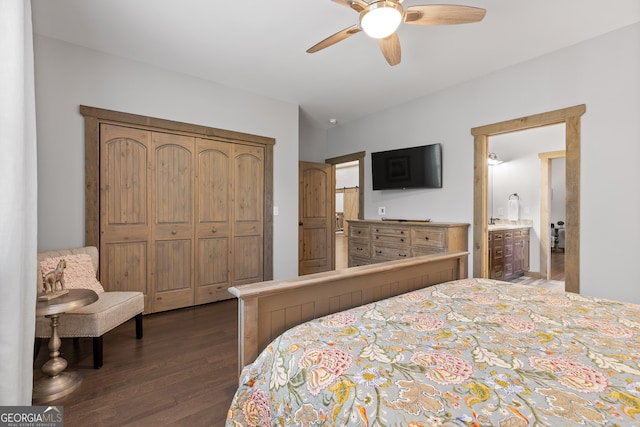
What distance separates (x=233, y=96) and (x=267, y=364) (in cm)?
353

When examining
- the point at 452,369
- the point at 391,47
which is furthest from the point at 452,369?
the point at 391,47

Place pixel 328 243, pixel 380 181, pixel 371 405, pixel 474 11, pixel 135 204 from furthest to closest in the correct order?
pixel 328 243 < pixel 380 181 < pixel 135 204 < pixel 474 11 < pixel 371 405

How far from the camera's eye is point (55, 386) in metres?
1.92

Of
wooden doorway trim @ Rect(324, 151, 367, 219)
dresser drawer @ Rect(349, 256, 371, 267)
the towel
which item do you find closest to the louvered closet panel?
dresser drawer @ Rect(349, 256, 371, 267)

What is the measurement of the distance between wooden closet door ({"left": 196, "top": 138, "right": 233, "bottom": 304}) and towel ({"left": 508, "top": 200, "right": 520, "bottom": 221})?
4.79 m

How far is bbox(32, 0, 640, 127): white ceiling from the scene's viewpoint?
2346mm

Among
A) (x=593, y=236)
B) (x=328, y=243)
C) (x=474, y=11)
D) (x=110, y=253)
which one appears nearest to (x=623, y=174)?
(x=593, y=236)

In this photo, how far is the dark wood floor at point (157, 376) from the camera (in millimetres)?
1721

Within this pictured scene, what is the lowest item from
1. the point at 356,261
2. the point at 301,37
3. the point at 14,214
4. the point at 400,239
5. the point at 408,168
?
the point at 356,261

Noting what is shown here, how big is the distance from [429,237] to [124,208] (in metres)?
3.46

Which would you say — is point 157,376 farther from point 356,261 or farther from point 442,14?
point 356,261

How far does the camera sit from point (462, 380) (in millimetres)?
913

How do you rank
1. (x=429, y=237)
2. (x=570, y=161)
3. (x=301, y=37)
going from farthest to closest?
(x=429, y=237) < (x=570, y=161) < (x=301, y=37)

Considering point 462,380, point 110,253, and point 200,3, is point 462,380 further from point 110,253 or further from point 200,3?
point 110,253
